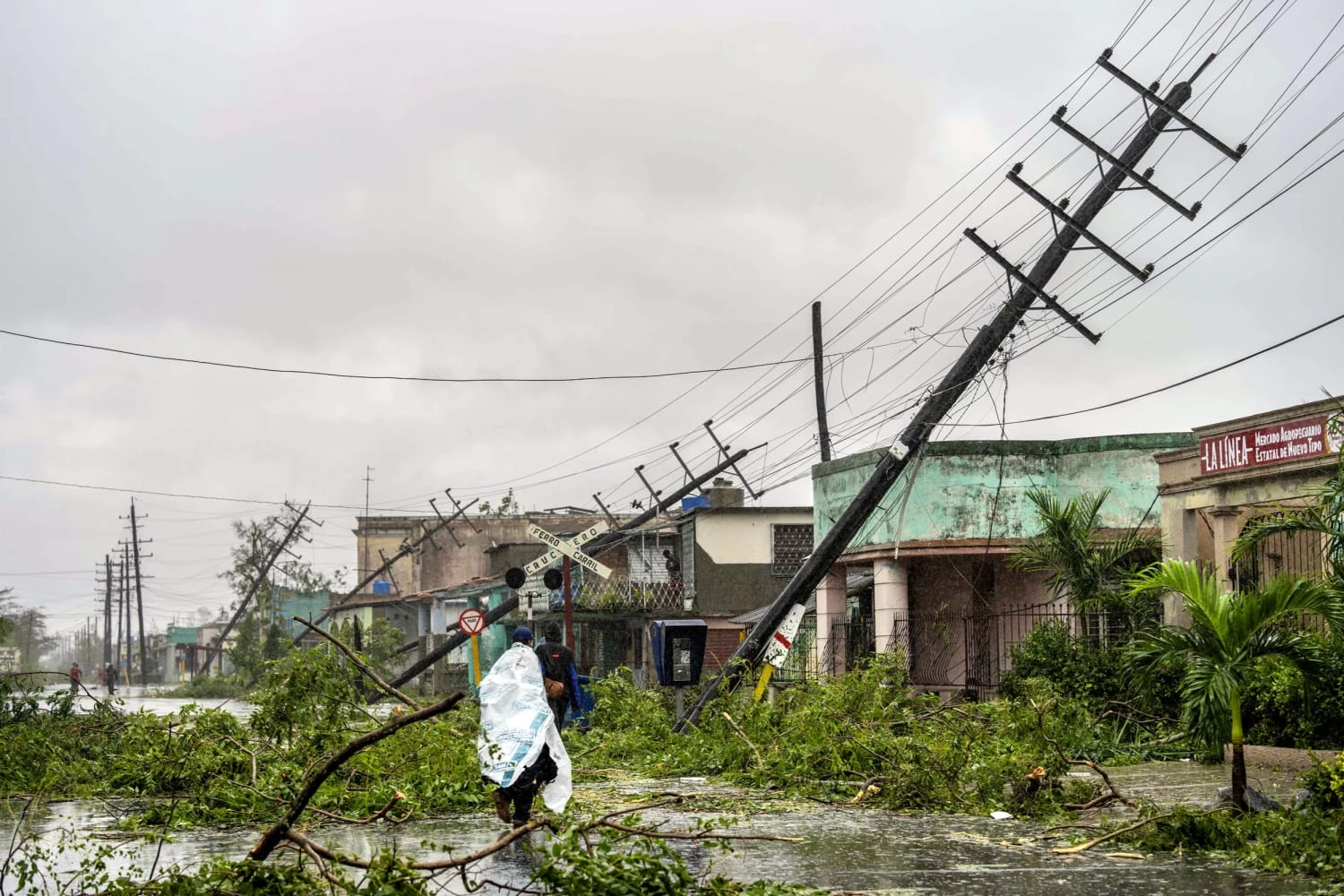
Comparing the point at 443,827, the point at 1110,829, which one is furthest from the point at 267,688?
the point at 1110,829

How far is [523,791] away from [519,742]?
1.34 ft

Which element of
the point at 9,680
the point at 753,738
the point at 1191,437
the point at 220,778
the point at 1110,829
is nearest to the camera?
the point at 1110,829

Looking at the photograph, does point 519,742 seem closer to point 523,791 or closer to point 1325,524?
point 523,791

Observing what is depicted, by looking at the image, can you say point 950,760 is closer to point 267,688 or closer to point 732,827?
point 732,827

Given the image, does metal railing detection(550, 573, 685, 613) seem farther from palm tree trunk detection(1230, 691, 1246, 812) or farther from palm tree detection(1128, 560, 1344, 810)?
palm tree trunk detection(1230, 691, 1246, 812)

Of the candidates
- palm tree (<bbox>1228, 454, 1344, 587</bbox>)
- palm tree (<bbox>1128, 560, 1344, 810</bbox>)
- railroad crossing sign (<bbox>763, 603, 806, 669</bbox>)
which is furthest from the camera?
railroad crossing sign (<bbox>763, 603, 806, 669</bbox>)

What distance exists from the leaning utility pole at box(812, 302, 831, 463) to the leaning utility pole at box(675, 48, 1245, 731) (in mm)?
11726

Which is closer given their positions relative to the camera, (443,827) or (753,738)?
(443,827)

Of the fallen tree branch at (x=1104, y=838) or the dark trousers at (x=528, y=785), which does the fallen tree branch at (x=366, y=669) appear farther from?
the fallen tree branch at (x=1104, y=838)

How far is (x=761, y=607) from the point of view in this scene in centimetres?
4194

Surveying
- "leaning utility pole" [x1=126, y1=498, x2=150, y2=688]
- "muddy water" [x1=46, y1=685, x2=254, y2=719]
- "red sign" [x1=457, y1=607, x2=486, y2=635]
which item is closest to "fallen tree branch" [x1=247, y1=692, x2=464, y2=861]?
"muddy water" [x1=46, y1=685, x2=254, y2=719]

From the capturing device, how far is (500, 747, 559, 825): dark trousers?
464 inches

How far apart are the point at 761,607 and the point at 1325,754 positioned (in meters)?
26.4

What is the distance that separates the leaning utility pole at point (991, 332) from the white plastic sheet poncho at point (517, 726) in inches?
279
